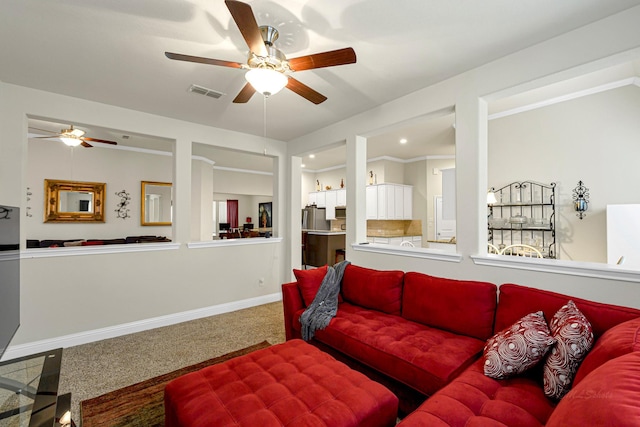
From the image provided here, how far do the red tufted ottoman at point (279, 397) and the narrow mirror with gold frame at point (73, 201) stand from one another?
5.52 meters

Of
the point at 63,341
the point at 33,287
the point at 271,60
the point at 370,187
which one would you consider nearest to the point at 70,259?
the point at 33,287

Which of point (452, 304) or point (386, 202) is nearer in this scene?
point (452, 304)

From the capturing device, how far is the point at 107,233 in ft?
19.2

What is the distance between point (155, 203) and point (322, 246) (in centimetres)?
391

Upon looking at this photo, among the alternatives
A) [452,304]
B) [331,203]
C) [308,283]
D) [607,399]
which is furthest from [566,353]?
[331,203]

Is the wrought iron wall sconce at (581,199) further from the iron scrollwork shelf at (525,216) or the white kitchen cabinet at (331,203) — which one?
the white kitchen cabinet at (331,203)

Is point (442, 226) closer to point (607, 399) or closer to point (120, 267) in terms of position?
point (120, 267)

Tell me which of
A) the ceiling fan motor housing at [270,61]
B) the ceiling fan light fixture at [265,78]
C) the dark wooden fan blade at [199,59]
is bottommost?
the ceiling fan light fixture at [265,78]

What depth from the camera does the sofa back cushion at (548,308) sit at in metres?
1.57

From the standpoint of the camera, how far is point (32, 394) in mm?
1444

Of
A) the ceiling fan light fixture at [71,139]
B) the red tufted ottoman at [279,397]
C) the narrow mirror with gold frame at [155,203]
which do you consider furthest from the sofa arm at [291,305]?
the narrow mirror with gold frame at [155,203]

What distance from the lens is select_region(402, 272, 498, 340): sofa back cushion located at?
2123 mm

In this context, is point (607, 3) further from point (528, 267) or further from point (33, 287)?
point (33, 287)

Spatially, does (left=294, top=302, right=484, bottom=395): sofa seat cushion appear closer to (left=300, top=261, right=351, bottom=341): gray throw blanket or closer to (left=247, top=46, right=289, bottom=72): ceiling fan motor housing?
(left=300, top=261, right=351, bottom=341): gray throw blanket
